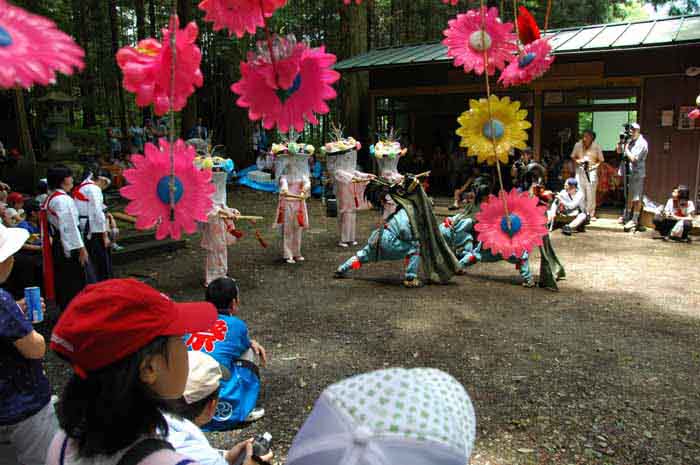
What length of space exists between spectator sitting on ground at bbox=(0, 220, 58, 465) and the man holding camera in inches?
395

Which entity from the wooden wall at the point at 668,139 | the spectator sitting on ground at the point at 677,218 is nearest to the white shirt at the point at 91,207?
the spectator sitting on ground at the point at 677,218

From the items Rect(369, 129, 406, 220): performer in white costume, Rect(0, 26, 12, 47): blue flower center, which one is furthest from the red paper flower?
Rect(369, 129, 406, 220): performer in white costume

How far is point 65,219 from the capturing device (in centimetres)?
462

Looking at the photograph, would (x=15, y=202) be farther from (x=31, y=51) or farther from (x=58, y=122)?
(x=58, y=122)

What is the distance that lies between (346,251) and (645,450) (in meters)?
5.95

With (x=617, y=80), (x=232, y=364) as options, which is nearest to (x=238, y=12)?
(x=232, y=364)

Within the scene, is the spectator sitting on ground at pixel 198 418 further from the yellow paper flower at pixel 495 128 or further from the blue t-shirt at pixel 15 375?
the yellow paper flower at pixel 495 128

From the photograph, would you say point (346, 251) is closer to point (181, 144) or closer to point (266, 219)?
point (266, 219)

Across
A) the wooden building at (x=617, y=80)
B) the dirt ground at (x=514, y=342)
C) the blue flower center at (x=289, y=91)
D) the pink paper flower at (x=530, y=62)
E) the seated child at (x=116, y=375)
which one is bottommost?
the dirt ground at (x=514, y=342)

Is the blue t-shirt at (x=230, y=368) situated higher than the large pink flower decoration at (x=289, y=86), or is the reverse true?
the large pink flower decoration at (x=289, y=86)

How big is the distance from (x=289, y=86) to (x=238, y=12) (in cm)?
30

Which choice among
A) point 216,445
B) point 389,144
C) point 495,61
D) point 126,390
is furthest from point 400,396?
point 389,144

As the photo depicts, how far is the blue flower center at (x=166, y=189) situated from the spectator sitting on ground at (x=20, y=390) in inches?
32.8

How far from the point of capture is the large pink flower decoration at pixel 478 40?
2.20m
